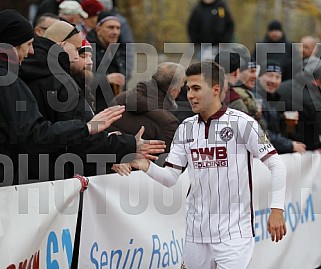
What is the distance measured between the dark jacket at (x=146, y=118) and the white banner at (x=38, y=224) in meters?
1.04

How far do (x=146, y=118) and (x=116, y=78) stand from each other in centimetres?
205

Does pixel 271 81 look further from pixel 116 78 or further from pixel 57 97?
pixel 57 97

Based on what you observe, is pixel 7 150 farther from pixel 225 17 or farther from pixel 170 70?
pixel 225 17

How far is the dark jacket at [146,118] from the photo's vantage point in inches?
290

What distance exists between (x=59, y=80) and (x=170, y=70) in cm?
158

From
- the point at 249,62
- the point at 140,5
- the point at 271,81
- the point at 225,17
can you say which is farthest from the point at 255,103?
the point at 140,5

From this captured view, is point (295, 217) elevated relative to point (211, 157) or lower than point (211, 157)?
lower

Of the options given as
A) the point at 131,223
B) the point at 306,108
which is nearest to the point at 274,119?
the point at 306,108

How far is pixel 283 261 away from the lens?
8.95 metres

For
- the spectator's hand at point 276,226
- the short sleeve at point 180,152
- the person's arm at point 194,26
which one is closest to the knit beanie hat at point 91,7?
the short sleeve at point 180,152

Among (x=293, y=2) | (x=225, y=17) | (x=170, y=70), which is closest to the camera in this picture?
(x=170, y=70)

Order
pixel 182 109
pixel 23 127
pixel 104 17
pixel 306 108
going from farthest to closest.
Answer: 1. pixel 306 108
2. pixel 104 17
3. pixel 182 109
4. pixel 23 127

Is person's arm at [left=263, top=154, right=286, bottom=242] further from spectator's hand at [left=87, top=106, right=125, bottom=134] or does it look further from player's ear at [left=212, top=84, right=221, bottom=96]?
spectator's hand at [left=87, top=106, right=125, bottom=134]

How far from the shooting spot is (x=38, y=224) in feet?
20.1
